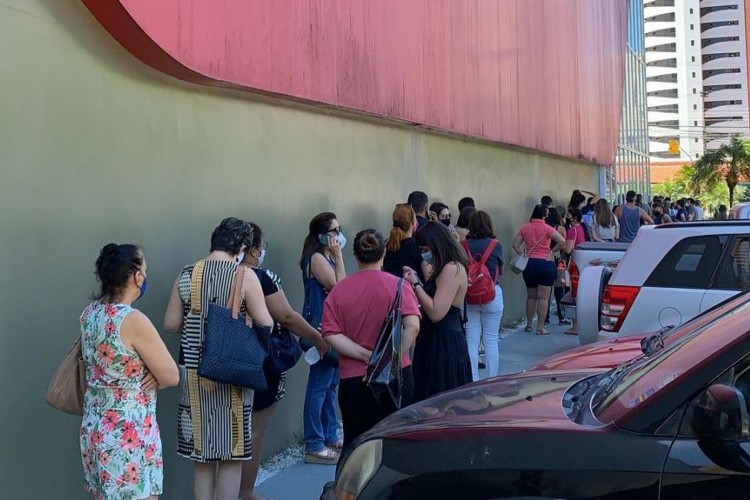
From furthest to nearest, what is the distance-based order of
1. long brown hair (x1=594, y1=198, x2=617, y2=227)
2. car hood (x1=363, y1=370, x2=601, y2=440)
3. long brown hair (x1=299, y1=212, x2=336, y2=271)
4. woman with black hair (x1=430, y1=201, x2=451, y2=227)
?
long brown hair (x1=594, y1=198, x2=617, y2=227)
woman with black hair (x1=430, y1=201, x2=451, y2=227)
long brown hair (x1=299, y1=212, x2=336, y2=271)
car hood (x1=363, y1=370, x2=601, y2=440)

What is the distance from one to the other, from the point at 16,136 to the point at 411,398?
2.66 meters

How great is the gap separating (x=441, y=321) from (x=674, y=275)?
2.28 m

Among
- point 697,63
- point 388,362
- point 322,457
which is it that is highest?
point 697,63

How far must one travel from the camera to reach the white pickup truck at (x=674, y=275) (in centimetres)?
656

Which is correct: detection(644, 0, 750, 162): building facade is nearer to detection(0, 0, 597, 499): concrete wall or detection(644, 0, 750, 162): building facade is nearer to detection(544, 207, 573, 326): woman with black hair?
detection(544, 207, 573, 326): woman with black hair

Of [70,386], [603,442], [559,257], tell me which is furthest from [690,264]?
[559,257]

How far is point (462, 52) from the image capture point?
10.5 metres

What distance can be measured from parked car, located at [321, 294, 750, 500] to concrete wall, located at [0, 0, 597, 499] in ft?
6.61

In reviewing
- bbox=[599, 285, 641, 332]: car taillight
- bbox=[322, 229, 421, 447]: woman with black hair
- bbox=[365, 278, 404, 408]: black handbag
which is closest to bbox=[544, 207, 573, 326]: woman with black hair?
bbox=[599, 285, 641, 332]: car taillight

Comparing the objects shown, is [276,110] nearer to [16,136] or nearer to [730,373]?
[16,136]

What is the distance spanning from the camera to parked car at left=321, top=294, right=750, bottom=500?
2.55 meters

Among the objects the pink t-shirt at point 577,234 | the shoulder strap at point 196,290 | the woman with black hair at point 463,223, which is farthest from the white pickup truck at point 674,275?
the pink t-shirt at point 577,234

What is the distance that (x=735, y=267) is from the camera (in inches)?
259

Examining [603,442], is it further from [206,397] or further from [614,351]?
[206,397]
